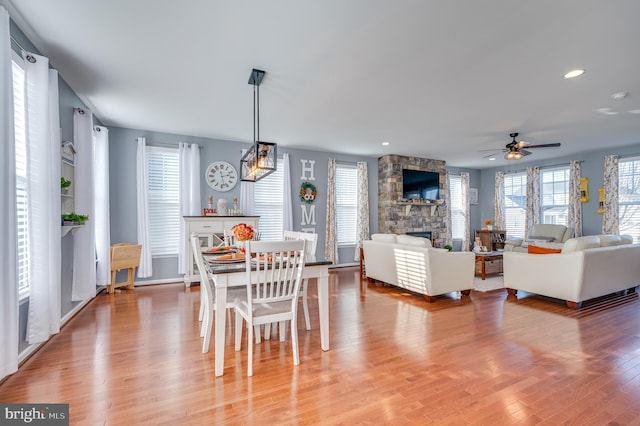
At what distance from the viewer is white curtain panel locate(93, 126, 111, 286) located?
4570mm

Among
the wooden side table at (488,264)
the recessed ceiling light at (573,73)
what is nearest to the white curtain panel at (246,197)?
the wooden side table at (488,264)

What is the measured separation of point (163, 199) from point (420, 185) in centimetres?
587

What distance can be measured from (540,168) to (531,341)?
669cm

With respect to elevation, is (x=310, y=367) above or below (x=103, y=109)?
below

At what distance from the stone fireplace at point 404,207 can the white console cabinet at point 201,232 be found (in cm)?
381

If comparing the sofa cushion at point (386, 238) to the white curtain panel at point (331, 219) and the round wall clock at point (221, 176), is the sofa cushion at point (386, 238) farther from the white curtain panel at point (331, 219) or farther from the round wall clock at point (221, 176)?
the round wall clock at point (221, 176)

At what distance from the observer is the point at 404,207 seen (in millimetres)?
7656

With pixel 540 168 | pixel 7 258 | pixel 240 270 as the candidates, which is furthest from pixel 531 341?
pixel 540 168

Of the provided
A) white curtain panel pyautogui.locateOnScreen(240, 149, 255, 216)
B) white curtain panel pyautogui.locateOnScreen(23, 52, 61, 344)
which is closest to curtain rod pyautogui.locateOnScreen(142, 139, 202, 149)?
white curtain panel pyautogui.locateOnScreen(240, 149, 255, 216)

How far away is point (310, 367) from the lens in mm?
2479

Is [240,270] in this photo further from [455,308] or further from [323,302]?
[455,308]

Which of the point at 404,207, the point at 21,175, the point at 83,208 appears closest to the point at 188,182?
the point at 83,208

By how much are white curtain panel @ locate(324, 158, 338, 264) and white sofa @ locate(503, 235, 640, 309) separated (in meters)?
3.46

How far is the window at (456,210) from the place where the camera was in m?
9.21
